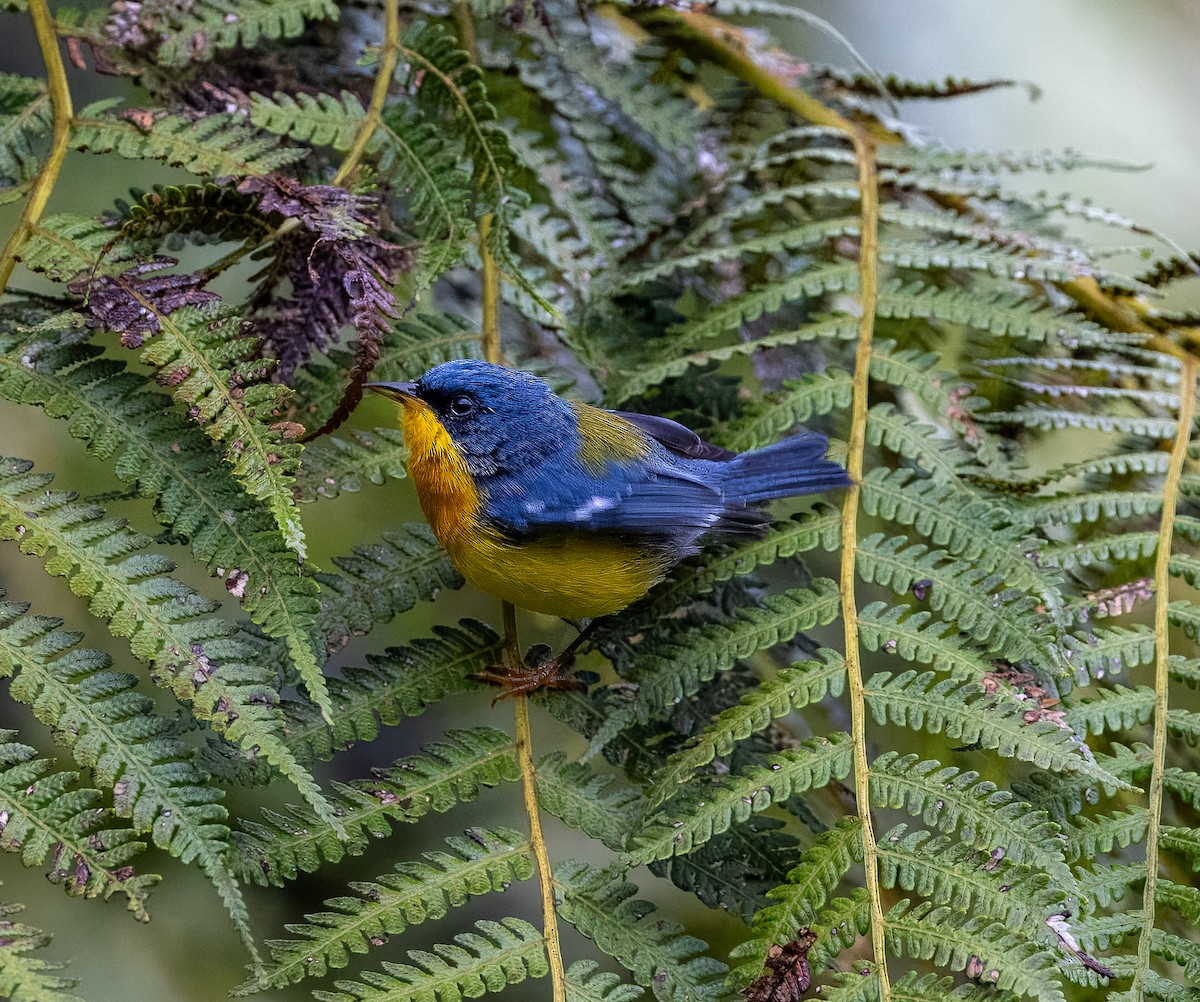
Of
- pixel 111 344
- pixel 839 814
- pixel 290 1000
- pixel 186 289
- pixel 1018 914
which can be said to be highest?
pixel 186 289

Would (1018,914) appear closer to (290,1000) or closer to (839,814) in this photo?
(839,814)

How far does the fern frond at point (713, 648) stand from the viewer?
190 centimetres

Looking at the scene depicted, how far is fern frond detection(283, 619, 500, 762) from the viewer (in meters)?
1.79

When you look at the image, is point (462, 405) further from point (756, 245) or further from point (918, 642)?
point (918, 642)

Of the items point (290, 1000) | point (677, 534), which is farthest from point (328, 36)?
point (290, 1000)

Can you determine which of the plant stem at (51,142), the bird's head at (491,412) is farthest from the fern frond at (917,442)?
the plant stem at (51,142)

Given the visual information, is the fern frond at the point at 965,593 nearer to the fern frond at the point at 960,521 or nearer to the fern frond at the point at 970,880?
the fern frond at the point at 960,521

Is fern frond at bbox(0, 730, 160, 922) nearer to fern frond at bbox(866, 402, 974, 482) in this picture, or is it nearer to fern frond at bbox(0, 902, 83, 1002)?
fern frond at bbox(0, 902, 83, 1002)

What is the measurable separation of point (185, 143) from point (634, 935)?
1.71 m

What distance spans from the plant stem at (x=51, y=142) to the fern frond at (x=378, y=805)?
1065mm

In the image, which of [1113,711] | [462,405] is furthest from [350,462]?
[1113,711]

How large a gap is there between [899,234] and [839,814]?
6.60 ft

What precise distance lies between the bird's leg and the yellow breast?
4.1 inches

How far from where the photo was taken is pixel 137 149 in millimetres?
2049
